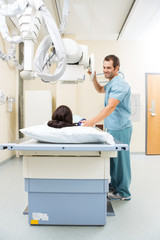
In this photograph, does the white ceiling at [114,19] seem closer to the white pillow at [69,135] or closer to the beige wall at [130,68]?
the beige wall at [130,68]

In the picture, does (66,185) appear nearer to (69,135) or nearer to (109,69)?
(69,135)

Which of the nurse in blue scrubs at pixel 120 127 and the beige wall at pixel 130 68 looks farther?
the beige wall at pixel 130 68

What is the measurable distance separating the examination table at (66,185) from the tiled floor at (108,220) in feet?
0.19

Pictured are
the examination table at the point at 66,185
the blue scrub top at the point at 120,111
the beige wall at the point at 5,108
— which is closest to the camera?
the examination table at the point at 66,185

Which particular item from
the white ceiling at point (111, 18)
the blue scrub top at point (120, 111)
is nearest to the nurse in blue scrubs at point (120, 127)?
the blue scrub top at point (120, 111)

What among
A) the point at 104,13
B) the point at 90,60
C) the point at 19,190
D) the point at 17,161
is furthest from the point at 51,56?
the point at 17,161

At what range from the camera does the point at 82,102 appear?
372 centimetres

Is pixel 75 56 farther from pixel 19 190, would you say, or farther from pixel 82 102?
pixel 82 102

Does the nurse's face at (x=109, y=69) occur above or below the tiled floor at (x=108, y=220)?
above

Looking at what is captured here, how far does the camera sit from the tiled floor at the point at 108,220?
1.18 m

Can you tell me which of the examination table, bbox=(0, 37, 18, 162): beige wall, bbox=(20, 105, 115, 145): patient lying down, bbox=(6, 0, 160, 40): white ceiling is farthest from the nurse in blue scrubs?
bbox=(0, 37, 18, 162): beige wall

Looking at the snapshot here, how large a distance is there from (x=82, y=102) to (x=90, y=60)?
7.81 feet

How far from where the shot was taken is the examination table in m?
1.16

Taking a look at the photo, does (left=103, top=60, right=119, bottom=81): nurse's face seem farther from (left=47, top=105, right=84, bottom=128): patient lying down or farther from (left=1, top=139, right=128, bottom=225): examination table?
(left=1, top=139, right=128, bottom=225): examination table
